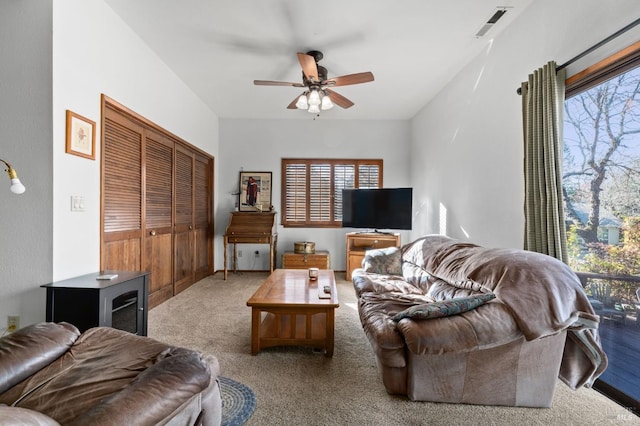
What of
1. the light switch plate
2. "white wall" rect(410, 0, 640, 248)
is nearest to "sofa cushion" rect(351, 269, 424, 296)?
"white wall" rect(410, 0, 640, 248)

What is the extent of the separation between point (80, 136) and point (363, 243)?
3853 millimetres

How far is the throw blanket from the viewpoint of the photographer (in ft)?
5.07

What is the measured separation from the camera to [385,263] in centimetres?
348

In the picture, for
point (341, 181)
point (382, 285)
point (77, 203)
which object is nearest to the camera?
point (77, 203)

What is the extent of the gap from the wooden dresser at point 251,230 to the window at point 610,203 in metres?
3.79

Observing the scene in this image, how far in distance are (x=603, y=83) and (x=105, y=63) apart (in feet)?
12.2

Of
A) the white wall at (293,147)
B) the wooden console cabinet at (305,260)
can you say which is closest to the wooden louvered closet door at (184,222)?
the white wall at (293,147)

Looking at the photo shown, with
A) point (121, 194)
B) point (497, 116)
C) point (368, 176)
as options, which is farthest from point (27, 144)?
point (368, 176)

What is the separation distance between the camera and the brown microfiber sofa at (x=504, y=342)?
1.56 metres

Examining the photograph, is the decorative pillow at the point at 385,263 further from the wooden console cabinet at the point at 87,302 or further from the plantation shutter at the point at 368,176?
the wooden console cabinet at the point at 87,302

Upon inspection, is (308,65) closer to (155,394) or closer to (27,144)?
(27,144)

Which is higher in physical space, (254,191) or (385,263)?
(254,191)

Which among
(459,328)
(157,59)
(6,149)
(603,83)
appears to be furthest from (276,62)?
(459,328)

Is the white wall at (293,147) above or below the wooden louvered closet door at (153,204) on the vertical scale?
above
